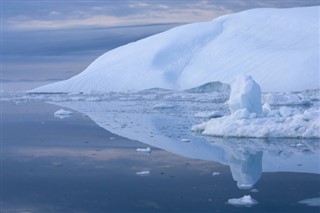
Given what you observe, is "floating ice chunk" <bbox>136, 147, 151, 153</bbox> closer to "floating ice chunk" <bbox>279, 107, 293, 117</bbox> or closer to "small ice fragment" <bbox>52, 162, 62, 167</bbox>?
"small ice fragment" <bbox>52, 162, 62, 167</bbox>

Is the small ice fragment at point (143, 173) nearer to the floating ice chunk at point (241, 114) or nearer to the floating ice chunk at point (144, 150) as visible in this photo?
the floating ice chunk at point (144, 150)

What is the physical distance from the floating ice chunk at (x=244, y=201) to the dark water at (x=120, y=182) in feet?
0.24

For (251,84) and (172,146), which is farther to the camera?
(251,84)

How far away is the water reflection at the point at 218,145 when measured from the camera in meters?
7.85

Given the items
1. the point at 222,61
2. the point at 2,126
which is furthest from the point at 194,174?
the point at 222,61

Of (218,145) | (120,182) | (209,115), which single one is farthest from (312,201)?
(209,115)

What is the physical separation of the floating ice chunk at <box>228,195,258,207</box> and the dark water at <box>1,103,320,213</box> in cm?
7

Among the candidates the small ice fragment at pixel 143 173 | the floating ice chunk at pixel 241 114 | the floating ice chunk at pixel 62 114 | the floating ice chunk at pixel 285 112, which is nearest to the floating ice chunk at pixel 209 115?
the floating ice chunk at pixel 285 112

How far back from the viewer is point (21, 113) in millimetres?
14906

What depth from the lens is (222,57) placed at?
19.8 m

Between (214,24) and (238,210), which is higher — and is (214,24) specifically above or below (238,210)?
above

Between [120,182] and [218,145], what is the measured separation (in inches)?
103

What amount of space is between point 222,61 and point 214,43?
55.6 inches

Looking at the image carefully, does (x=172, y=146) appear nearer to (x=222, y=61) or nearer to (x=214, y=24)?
(x=222, y=61)
